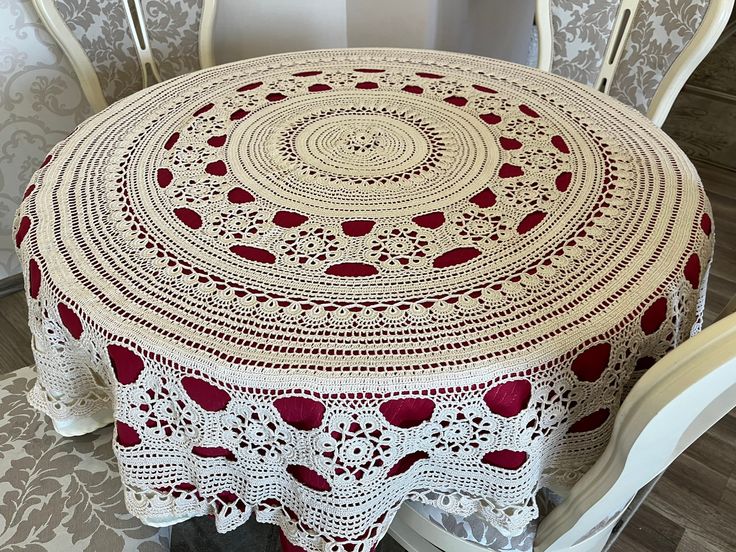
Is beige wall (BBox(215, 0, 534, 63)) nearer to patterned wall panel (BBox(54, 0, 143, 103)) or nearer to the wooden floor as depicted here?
patterned wall panel (BBox(54, 0, 143, 103))

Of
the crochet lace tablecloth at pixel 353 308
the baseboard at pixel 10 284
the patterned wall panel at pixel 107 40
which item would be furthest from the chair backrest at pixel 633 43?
the baseboard at pixel 10 284

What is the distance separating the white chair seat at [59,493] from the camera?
2.64 ft

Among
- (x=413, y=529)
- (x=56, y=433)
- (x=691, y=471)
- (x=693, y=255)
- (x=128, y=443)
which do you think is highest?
(x=693, y=255)

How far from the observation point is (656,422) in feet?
1.89

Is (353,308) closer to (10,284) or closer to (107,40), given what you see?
(107,40)

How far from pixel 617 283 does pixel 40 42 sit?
1617mm

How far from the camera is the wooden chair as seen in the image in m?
0.52

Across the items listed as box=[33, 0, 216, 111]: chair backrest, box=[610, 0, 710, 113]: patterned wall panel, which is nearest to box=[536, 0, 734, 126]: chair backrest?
box=[610, 0, 710, 113]: patterned wall panel

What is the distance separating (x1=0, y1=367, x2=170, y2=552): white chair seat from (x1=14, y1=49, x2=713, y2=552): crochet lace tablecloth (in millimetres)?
58

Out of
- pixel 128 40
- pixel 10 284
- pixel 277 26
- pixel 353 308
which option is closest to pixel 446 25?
pixel 277 26

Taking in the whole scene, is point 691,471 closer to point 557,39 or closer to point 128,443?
point 557,39

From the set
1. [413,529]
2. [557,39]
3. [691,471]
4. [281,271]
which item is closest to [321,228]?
[281,271]

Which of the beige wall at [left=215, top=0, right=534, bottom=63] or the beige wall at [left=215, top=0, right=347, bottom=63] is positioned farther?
the beige wall at [left=215, top=0, right=347, bottom=63]

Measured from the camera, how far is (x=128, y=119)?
110 centimetres
